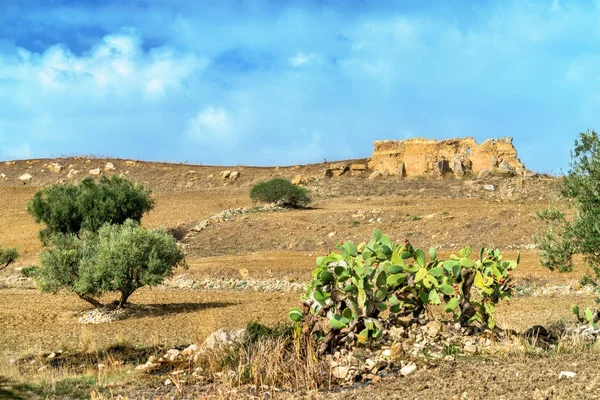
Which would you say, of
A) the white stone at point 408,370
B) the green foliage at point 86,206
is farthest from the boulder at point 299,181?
the white stone at point 408,370

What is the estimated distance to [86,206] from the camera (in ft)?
110

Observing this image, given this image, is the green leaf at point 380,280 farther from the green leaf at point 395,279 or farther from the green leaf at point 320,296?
Answer: the green leaf at point 320,296

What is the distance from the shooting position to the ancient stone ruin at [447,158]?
52.6 m

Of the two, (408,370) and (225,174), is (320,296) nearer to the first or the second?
(408,370)

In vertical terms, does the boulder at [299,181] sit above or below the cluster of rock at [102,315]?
above

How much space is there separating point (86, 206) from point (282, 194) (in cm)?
1458

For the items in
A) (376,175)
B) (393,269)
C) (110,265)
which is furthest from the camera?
(376,175)

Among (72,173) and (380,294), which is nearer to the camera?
(380,294)

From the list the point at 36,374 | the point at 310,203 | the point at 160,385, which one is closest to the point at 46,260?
the point at 36,374

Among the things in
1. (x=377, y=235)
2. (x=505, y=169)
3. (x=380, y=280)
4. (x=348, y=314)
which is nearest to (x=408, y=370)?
(x=348, y=314)

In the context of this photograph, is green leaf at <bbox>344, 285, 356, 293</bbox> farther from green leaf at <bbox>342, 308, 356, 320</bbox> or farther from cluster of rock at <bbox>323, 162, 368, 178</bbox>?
cluster of rock at <bbox>323, 162, 368, 178</bbox>

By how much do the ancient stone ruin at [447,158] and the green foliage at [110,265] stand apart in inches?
1450

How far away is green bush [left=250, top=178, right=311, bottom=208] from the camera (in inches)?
1748

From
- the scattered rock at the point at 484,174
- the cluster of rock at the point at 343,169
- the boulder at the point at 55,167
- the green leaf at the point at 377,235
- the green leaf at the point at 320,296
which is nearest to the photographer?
the green leaf at the point at 320,296
